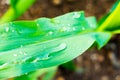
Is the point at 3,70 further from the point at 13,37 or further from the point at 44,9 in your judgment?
the point at 44,9

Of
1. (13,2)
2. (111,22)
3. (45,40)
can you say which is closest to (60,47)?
(45,40)

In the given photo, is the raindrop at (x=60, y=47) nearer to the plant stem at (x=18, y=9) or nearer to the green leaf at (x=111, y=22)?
the green leaf at (x=111, y=22)

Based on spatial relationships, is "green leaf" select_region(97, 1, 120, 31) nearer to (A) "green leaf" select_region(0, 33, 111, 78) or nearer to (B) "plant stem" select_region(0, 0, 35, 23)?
(A) "green leaf" select_region(0, 33, 111, 78)

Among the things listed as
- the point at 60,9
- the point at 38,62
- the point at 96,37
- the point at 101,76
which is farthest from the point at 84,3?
the point at 38,62

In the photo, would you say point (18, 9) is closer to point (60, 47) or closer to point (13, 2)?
point (13, 2)

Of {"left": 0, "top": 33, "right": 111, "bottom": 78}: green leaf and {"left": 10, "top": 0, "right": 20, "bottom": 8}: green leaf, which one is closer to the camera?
{"left": 0, "top": 33, "right": 111, "bottom": 78}: green leaf

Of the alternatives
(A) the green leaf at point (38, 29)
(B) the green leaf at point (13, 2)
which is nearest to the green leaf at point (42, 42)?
(A) the green leaf at point (38, 29)

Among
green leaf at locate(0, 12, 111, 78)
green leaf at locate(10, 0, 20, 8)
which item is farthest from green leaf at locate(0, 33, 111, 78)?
green leaf at locate(10, 0, 20, 8)

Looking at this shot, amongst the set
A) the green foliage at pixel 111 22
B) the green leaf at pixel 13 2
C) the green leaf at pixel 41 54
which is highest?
the green leaf at pixel 13 2

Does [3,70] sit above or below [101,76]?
above

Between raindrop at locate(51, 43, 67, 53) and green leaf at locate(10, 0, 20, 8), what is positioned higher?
green leaf at locate(10, 0, 20, 8)

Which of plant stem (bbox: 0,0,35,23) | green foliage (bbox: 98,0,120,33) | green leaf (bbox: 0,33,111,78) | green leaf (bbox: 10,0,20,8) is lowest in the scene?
green leaf (bbox: 0,33,111,78)
